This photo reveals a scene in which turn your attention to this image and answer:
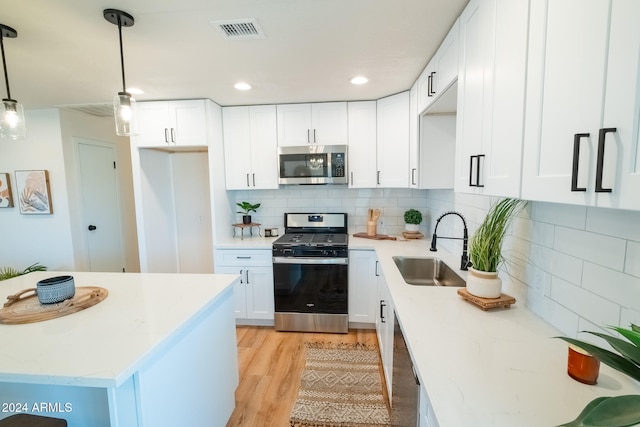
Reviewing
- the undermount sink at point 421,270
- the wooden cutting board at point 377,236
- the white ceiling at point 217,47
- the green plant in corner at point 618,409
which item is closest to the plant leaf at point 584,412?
the green plant in corner at point 618,409

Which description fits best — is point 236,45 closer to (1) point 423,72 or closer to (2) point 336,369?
(1) point 423,72

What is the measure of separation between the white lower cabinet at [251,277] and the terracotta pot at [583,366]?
241cm

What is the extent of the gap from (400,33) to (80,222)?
395 centimetres

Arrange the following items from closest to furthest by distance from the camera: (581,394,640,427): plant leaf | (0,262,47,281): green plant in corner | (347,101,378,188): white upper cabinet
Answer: (581,394,640,427): plant leaf
(347,101,378,188): white upper cabinet
(0,262,47,281): green plant in corner

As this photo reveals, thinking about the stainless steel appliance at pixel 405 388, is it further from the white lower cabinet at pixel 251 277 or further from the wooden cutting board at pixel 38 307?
the white lower cabinet at pixel 251 277

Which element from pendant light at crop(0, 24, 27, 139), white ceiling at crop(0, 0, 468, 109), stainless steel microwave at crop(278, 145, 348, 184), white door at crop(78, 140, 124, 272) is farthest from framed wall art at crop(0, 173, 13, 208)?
stainless steel microwave at crop(278, 145, 348, 184)

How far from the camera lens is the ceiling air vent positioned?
4.86ft

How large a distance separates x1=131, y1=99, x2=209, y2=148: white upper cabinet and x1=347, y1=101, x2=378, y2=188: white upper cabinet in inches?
60.0

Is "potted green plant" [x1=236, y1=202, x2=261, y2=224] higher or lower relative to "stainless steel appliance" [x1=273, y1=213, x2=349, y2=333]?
higher

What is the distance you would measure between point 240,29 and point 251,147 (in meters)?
1.56

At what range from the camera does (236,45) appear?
67.7 inches

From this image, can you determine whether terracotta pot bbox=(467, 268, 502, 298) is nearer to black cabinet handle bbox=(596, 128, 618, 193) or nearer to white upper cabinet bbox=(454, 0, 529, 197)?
white upper cabinet bbox=(454, 0, 529, 197)

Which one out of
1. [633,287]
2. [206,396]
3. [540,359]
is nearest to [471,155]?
[633,287]

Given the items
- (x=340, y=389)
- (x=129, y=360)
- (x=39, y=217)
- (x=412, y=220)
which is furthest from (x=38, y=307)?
(x=412, y=220)
